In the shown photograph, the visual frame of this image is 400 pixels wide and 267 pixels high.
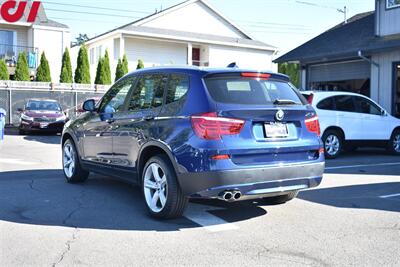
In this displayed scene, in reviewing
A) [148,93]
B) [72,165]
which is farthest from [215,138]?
[72,165]

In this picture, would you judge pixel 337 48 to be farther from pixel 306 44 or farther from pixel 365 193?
pixel 365 193

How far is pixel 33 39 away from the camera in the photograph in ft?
100

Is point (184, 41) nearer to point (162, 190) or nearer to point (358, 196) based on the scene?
point (358, 196)

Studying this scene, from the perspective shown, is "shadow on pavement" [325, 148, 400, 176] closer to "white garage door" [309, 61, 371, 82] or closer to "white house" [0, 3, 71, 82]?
"white garage door" [309, 61, 371, 82]

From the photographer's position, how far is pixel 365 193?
25.4ft

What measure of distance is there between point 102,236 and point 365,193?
4367 millimetres

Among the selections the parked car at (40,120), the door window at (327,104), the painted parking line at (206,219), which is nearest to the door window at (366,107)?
the door window at (327,104)

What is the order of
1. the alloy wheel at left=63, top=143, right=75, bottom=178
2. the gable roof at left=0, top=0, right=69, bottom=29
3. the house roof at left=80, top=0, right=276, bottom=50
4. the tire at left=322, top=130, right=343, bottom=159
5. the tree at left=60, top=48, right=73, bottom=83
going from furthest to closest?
the house roof at left=80, top=0, right=276, bottom=50 < the gable roof at left=0, top=0, right=69, bottom=29 < the tree at left=60, top=48, right=73, bottom=83 < the tire at left=322, top=130, right=343, bottom=159 < the alloy wheel at left=63, top=143, right=75, bottom=178

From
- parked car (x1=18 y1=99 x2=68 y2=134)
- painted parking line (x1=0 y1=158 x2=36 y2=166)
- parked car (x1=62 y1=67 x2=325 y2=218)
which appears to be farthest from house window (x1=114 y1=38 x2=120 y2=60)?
parked car (x1=62 y1=67 x2=325 y2=218)

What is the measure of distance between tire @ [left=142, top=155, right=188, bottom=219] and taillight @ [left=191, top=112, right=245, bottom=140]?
0.65 m

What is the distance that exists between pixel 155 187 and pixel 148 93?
50.1 inches

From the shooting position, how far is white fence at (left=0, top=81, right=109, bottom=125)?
23.1 m

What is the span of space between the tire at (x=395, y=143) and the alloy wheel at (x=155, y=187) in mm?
9225

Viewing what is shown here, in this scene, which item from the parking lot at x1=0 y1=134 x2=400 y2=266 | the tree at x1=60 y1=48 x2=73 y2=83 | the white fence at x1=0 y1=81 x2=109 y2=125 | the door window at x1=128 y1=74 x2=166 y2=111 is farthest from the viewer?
the tree at x1=60 y1=48 x2=73 y2=83
